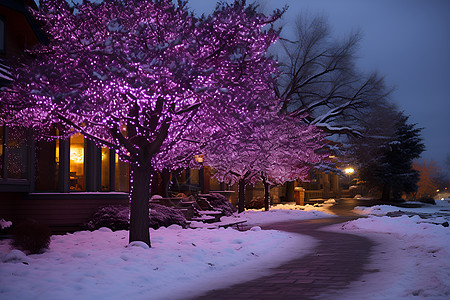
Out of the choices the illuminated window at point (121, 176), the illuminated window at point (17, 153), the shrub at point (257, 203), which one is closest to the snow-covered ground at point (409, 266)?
the illuminated window at point (121, 176)

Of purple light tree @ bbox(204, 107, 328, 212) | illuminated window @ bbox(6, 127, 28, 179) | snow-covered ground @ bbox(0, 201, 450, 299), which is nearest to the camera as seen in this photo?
snow-covered ground @ bbox(0, 201, 450, 299)

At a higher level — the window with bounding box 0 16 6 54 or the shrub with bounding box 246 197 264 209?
the window with bounding box 0 16 6 54

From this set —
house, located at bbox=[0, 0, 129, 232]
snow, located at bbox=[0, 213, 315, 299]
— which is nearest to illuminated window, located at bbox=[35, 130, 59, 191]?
house, located at bbox=[0, 0, 129, 232]

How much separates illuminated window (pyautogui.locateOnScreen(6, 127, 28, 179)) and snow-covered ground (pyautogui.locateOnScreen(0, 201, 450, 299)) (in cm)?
326

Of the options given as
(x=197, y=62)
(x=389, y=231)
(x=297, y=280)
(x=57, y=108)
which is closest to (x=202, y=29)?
(x=197, y=62)

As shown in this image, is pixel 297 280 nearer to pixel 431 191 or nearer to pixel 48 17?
pixel 48 17

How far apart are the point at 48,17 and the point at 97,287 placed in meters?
7.26

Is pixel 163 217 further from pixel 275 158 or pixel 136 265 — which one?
pixel 275 158

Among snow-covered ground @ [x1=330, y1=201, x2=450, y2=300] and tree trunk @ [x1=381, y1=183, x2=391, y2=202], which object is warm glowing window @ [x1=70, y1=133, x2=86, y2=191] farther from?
tree trunk @ [x1=381, y1=183, x2=391, y2=202]

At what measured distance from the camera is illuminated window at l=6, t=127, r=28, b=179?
1585 centimetres

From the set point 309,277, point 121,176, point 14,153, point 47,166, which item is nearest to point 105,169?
point 121,176

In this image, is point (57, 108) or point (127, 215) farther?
point (127, 215)

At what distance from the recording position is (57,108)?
461 inches

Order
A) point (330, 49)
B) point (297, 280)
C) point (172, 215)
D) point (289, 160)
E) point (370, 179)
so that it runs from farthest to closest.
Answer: point (370, 179)
point (330, 49)
point (289, 160)
point (172, 215)
point (297, 280)
